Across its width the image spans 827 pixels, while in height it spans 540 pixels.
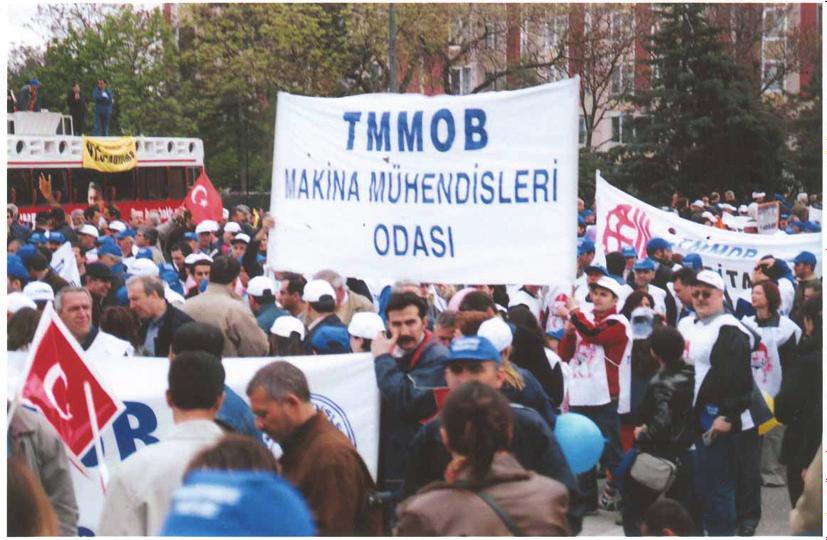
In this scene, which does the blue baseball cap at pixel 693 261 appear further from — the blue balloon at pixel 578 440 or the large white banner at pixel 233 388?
the large white banner at pixel 233 388

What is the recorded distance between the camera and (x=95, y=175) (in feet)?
87.7

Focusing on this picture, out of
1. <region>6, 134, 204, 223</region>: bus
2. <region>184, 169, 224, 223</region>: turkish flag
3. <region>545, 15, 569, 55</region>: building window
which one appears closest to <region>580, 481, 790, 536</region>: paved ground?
<region>184, 169, 224, 223</region>: turkish flag

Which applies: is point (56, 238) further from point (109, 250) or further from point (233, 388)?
point (233, 388)

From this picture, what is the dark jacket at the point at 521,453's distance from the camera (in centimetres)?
501

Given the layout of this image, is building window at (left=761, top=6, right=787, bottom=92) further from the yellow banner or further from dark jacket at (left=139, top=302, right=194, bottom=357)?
dark jacket at (left=139, top=302, right=194, bottom=357)

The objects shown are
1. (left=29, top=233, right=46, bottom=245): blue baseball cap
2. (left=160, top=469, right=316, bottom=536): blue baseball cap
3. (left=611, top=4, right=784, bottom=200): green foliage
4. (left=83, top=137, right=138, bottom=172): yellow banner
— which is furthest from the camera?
(left=611, top=4, right=784, bottom=200): green foliage

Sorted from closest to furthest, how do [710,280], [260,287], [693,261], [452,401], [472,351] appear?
[452,401], [472,351], [710,280], [260,287], [693,261]

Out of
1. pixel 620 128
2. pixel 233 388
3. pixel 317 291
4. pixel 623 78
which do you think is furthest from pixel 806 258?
pixel 620 128

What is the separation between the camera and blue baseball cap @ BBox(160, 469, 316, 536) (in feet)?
8.41

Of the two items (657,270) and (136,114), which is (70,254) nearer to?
(657,270)

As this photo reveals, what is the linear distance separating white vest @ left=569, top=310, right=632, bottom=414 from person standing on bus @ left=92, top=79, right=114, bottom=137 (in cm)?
2392

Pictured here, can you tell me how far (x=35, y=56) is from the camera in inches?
1992

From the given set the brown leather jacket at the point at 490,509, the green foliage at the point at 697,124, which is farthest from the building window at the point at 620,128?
the brown leather jacket at the point at 490,509

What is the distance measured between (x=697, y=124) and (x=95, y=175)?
53.7 feet
